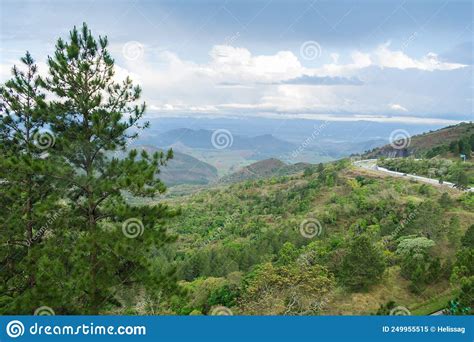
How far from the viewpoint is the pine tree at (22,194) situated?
485 inches

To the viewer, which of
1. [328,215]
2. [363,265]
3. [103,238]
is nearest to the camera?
[103,238]

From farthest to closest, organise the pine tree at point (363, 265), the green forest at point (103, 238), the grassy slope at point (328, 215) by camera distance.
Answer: the pine tree at point (363, 265) < the grassy slope at point (328, 215) < the green forest at point (103, 238)

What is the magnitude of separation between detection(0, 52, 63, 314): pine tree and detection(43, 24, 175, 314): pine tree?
2.47 feet

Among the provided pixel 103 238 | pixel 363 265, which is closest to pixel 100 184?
pixel 103 238

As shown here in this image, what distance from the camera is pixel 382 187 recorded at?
119ft

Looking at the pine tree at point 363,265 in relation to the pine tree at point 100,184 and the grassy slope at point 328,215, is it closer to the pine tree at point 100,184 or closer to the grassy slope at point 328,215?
the grassy slope at point 328,215

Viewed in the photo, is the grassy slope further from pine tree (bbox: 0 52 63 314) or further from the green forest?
pine tree (bbox: 0 52 63 314)

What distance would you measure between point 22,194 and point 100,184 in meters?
3.56

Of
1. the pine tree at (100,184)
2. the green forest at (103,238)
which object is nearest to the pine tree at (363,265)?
the green forest at (103,238)

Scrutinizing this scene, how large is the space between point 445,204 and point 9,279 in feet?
84.4

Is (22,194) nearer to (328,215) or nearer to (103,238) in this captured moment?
(103,238)

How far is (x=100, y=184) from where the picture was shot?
11469 mm

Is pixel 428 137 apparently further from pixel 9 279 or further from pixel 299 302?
pixel 9 279

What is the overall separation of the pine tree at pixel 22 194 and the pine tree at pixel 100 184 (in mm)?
753
